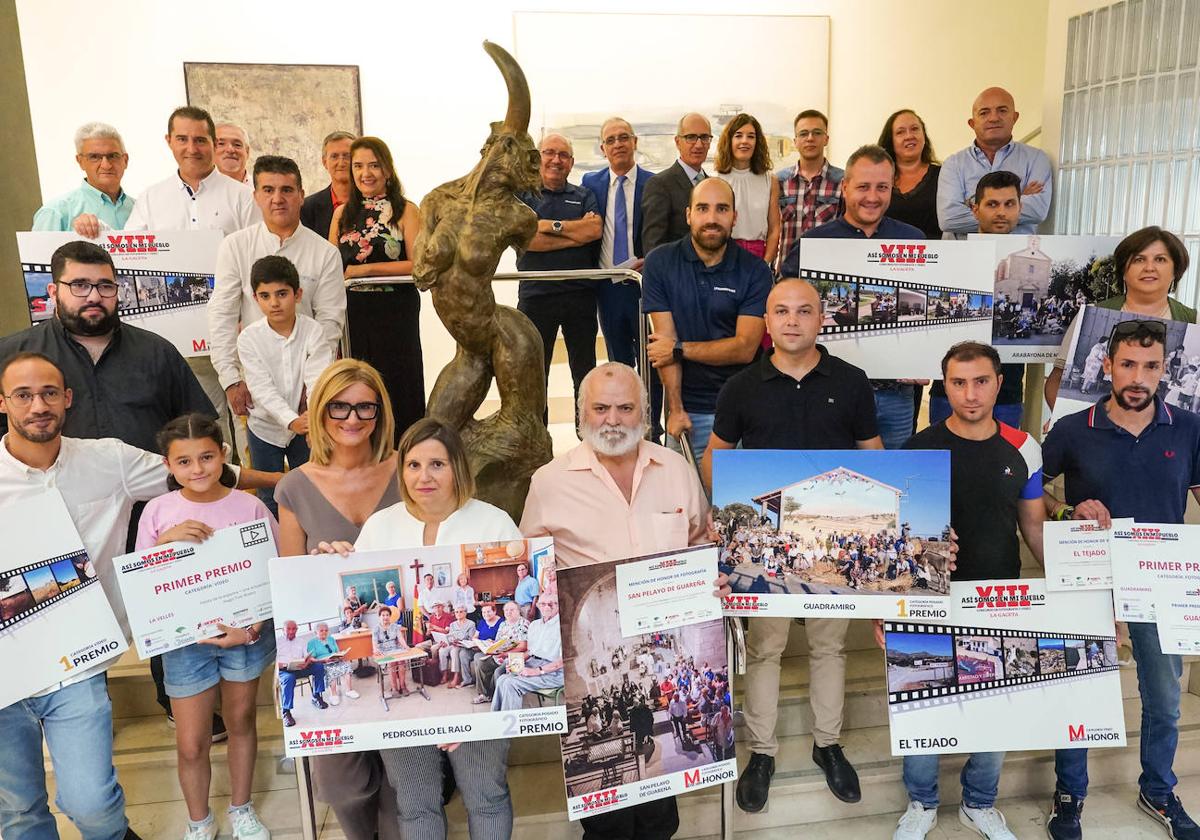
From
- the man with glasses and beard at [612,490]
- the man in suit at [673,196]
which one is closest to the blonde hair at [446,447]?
the man with glasses and beard at [612,490]

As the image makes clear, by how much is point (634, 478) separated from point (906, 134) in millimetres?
2791

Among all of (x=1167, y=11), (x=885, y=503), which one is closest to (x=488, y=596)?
(x=885, y=503)

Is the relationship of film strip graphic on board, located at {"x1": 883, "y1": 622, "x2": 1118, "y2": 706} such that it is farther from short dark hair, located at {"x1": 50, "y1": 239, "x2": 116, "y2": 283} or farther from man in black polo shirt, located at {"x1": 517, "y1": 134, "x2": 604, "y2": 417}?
short dark hair, located at {"x1": 50, "y1": 239, "x2": 116, "y2": 283}

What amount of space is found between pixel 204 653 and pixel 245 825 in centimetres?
62

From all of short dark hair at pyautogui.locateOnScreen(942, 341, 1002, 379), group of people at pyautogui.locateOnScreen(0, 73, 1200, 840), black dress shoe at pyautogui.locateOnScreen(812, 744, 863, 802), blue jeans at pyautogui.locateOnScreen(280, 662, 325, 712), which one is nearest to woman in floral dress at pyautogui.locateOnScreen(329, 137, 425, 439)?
group of people at pyautogui.locateOnScreen(0, 73, 1200, 840)

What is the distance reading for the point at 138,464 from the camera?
102 inches

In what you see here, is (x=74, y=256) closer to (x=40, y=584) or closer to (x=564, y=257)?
(x=40, y=584)

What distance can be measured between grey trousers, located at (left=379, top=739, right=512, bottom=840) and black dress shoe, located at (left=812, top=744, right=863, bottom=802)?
1.21m

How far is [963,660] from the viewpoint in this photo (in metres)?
2.64

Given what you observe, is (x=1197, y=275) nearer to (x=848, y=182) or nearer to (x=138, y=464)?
(x=848, y=182)

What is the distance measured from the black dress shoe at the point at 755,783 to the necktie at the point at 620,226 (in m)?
2.59

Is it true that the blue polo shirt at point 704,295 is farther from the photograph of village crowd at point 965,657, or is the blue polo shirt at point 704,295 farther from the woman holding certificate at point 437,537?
the woman holding certificate at point 437,537

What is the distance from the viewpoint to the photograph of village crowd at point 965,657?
8.63ft

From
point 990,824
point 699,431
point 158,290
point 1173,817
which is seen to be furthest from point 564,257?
point 1173,817
